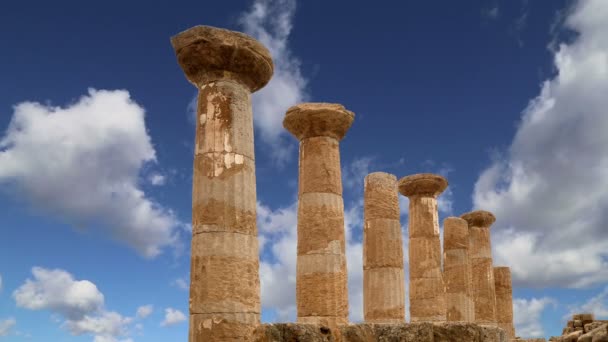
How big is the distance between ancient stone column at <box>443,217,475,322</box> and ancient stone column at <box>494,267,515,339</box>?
6674 millimetres

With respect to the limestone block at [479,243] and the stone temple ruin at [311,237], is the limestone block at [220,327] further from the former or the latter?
the limestone block at [479,243]

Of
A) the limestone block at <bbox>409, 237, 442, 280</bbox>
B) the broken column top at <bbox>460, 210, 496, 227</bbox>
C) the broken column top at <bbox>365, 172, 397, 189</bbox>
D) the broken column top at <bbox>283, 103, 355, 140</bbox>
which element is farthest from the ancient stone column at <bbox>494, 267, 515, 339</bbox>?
the broken column top at <bbox>283, 103, 355, 140</bbox>

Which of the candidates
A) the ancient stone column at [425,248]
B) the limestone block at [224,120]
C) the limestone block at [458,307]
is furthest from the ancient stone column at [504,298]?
the limestone block at [224,120]

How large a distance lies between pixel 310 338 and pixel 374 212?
11544 millimetres

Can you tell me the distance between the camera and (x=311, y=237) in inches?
622

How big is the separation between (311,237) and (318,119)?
10.4ft

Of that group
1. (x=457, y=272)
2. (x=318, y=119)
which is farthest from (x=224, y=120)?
(x=457, y=272)

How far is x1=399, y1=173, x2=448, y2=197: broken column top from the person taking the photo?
22094 mm

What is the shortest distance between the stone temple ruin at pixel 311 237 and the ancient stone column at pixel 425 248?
0.12 ft

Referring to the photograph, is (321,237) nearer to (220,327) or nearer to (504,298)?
(220,327)

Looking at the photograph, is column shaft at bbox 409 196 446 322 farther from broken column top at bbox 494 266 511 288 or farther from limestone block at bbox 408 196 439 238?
broken column top at bbox 494 266 511 288

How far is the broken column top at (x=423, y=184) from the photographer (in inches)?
870

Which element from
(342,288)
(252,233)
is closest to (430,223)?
(342,288)

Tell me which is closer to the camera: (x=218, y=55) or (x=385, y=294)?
(x=218, y=55)
